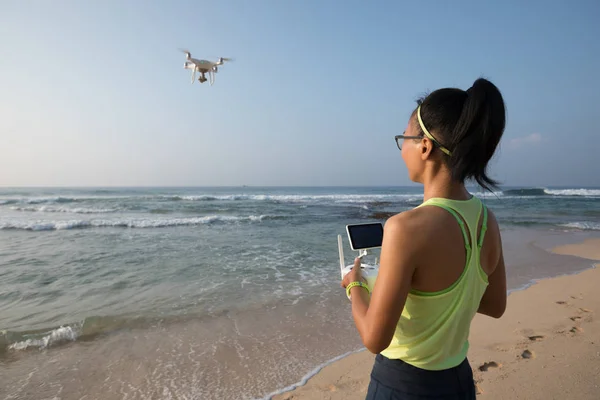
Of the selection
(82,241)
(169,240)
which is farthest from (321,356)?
(82,241)

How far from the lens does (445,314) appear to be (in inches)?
45.9

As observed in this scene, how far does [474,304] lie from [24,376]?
4.37 m

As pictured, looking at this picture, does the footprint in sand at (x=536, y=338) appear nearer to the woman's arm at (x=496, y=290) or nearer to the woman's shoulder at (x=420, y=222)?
the woman's arm at (x=496, y=290)

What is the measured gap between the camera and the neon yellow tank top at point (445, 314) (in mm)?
1126

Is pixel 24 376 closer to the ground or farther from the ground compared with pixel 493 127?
closer to the ground

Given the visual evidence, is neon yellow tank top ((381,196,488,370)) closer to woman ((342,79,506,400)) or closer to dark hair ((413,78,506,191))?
woman ((342,79,506,400))

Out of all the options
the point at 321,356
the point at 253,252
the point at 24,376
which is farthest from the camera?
the point at 253,252

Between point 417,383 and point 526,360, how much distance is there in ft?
9.29

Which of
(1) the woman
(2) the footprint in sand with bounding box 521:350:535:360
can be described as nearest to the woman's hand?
(1) the woman

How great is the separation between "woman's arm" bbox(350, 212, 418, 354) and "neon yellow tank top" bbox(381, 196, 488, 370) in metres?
0.11

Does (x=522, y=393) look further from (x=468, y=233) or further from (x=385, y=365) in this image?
(x=468, y=233)

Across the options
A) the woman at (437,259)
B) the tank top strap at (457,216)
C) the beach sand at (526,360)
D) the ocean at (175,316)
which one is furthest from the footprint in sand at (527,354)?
the tank top strap at (457,216)

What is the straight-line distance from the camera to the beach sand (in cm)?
285

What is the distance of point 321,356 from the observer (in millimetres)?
3785
